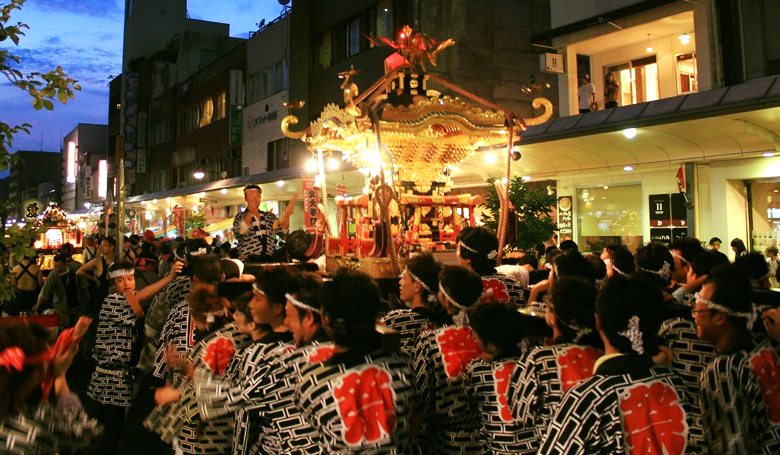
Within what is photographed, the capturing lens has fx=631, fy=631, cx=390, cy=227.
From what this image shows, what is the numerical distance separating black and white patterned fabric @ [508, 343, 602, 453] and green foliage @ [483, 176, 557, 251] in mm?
8950

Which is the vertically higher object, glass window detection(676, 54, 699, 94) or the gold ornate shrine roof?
glass window detection(676, 54, 699, 94)

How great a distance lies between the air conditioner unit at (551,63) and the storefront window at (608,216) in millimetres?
3364

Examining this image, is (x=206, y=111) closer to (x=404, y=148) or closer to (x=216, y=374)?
(x=404, y=148)

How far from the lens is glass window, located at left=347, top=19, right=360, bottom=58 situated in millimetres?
24859

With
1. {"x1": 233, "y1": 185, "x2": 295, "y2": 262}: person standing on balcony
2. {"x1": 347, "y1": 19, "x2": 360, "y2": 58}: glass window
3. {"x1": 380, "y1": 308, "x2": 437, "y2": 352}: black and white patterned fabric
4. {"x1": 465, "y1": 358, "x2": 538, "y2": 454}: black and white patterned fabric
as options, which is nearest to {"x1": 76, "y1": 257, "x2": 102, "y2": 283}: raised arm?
{"x1": 233, "y1": 185, "x2": 295, "y2": 262}: person standing on balcony

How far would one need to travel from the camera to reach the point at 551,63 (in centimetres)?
1680

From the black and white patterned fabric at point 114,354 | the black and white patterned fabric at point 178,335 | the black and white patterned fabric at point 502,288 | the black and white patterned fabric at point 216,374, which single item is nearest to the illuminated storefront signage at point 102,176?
the black and white patterned fabric at point 114,354

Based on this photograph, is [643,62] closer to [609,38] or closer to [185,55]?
[609,38]

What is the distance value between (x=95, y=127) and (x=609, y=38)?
5283 centimetres

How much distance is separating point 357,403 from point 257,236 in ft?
17.9

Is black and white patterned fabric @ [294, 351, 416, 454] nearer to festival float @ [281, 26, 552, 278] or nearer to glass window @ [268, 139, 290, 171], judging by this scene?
festival float @ [281, 26, 552, 278]

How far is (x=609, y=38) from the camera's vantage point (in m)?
A: 16.4

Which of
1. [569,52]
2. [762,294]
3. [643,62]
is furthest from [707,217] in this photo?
[762,294]

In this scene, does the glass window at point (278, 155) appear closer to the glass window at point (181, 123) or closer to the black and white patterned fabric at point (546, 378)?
the glass window at point (181, 123)
